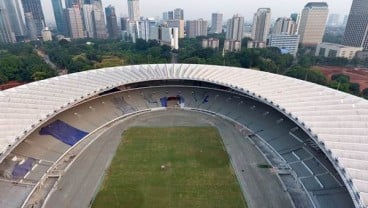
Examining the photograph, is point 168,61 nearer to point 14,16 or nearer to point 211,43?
point 211,43

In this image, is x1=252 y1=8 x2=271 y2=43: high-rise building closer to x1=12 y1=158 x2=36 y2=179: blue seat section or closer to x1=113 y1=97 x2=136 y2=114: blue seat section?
x1=113 y1=97 x2=136 y2=114: blue seat section

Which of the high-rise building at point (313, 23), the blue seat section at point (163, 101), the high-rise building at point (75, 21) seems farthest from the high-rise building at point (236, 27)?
the high-rise building at point (75, 21)

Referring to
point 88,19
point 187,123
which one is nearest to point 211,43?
point 187,123

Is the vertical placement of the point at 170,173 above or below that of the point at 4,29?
below

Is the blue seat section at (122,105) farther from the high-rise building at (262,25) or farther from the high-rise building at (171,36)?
the high-rise building at (262,25)

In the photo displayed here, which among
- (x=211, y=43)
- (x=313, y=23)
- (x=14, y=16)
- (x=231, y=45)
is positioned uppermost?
(x=14, y=16)

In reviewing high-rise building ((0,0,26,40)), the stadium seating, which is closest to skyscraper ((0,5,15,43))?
high-rise building ((0,0,26,40))

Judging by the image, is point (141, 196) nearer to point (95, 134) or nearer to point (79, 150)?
point (79, 150)
